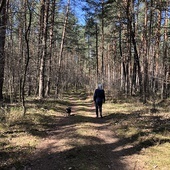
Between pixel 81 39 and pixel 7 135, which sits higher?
pixel 81 39

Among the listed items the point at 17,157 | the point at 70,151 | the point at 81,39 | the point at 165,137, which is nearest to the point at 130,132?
the point at 165,137

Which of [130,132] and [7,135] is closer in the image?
[7,135]

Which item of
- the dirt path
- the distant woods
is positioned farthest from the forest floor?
the distant woods

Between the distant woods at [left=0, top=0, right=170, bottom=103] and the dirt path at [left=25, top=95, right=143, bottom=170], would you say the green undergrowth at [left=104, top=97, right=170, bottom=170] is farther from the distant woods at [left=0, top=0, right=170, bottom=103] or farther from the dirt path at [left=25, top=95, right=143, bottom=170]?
the distant woods at [left=0, top=0, right=170, bottom=103]

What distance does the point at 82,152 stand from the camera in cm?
780

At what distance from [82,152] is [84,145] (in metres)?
0.73

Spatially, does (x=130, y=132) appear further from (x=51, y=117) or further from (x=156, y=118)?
(x=51, y=117)

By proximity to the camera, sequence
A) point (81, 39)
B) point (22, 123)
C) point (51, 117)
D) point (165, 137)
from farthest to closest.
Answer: point (81, 39) → point (51, 117) → point (22, 123) → point (165, 137)

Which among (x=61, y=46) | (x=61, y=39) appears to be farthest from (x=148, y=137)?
(x=61, y=39)

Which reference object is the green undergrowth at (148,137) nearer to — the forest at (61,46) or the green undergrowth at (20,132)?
the forest at (61,46)

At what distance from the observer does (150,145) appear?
8672mm

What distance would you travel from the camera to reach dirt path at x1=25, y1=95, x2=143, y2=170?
6992mm

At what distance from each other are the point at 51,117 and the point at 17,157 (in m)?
6.14

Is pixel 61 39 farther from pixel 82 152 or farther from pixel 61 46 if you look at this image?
pixel 82 152
